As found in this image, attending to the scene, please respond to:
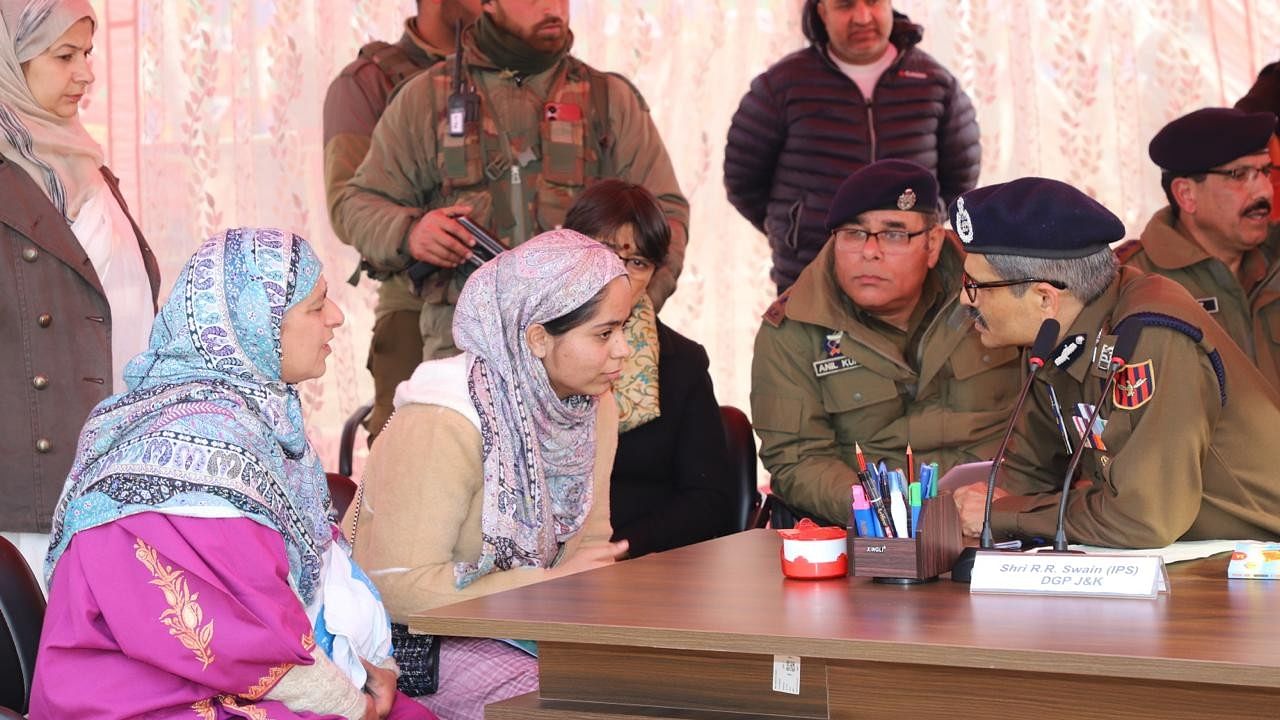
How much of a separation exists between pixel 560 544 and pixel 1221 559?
1260 mm

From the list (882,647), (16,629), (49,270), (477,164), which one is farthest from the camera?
(477,164)

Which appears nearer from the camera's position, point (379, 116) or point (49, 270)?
point (49, 270)

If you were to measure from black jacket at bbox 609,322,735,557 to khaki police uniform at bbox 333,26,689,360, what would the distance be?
592mm

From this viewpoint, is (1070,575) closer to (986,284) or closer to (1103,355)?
(1103,355)

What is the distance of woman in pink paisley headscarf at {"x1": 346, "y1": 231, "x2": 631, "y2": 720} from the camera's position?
8.32 ft

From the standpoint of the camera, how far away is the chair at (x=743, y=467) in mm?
3701

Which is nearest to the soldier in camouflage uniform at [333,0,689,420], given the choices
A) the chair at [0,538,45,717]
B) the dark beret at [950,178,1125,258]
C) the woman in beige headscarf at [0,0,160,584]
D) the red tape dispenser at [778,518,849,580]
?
the woman in beige headscarf at [0,0,160,584]

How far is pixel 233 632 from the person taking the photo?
1.98 m

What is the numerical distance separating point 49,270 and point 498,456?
4.18 feet

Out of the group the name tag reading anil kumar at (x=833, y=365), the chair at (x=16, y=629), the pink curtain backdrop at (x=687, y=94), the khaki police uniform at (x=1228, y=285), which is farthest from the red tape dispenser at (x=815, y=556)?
the pink curtain backdrop at (x=687, y=94)

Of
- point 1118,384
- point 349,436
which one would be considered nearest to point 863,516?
point 1118,384

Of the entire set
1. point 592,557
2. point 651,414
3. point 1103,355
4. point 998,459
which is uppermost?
point 1103,355

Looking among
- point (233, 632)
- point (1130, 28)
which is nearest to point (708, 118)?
point (1130, 28)

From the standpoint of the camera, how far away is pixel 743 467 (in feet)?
12.2
